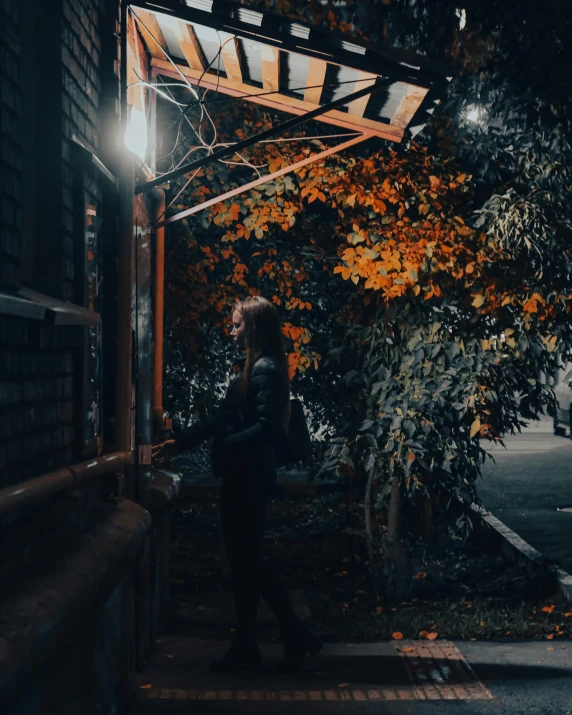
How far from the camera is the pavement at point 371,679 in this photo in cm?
464

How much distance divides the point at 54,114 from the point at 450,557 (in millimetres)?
6236

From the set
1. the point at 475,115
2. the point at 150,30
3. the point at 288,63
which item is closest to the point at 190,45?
the point at 150,30

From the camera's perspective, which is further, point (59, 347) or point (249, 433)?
point (249, 433)

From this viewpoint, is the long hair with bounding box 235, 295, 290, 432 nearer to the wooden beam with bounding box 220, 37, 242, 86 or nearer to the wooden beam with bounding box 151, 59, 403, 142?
the wooden beam with bounding box 220, 37, 242, 86

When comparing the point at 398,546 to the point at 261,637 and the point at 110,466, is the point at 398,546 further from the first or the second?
the point at 110,466

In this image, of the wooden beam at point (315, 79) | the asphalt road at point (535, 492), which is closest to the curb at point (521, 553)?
the asphalt road at point (535, 492)

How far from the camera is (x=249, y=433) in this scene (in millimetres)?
5035

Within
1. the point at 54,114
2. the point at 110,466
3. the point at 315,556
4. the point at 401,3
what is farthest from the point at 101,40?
the point at 315,556

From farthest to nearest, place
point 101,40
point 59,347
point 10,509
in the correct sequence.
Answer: point 101,40 → point 59,347 → point 10,509

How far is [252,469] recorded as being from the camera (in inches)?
201

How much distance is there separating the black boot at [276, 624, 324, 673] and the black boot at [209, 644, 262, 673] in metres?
0.14

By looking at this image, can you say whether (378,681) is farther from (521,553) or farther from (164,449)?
(521,553)

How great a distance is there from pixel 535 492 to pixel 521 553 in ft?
18.4

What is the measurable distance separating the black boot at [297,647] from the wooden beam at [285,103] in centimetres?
316
